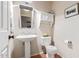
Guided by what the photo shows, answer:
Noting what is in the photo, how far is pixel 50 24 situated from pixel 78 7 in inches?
61.9

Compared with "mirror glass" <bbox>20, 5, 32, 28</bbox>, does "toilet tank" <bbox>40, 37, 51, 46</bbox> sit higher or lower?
lower

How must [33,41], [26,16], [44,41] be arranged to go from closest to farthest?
1. [26,16]
2. [44,41]
3. [33,41]

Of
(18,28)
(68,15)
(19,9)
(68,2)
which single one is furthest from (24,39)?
(68,2)

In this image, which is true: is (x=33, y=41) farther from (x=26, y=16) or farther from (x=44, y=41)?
(x=26, y=16)

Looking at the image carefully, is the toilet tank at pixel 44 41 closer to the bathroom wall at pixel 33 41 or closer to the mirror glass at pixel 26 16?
the bathroom wall at pixel 33 41

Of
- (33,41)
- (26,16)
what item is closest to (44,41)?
(33,41)

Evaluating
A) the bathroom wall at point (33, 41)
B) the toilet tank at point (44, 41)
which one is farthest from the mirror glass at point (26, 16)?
the toilet tank at point (44, 41)

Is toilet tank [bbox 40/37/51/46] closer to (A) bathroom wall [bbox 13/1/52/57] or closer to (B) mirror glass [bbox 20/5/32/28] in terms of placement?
(A) bathroom wall [bbox 13/1/52/57]

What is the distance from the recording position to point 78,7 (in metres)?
1.97

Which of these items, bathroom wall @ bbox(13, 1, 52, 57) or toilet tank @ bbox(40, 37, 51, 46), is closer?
bathroom wall @ bbox(13, 1, 52, 57)

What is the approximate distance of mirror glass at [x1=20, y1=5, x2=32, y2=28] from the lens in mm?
2975

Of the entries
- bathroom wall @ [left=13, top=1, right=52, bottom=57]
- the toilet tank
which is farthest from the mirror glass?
the toilet tank

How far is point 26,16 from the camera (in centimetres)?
304

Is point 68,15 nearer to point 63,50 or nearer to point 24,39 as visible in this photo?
point 63,50
